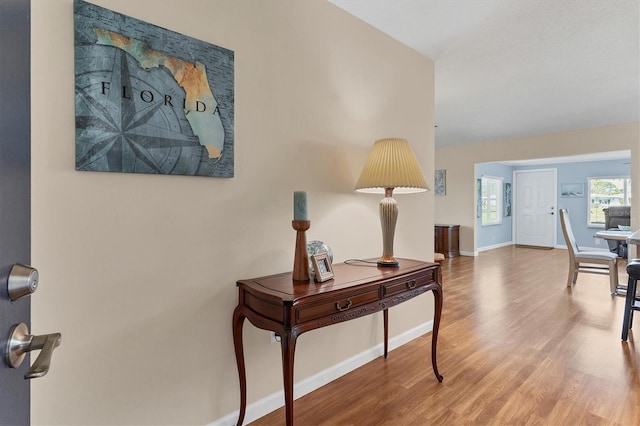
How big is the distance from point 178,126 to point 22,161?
977mm

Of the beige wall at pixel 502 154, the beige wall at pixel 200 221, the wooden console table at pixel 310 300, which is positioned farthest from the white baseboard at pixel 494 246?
the wooden console table at pixel 310 300

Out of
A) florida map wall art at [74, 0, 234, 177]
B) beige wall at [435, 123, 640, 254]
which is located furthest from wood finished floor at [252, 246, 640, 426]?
beige wall at [435, 123, 640, 254]

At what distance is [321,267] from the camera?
1730 mm

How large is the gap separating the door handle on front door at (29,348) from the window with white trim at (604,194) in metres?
9.99

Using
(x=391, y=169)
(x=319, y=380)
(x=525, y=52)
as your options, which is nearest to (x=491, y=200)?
(x=525, y=52)

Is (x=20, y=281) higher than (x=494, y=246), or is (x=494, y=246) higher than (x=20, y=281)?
(x=20, y=281)

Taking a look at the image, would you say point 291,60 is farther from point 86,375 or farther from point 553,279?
point 553,279

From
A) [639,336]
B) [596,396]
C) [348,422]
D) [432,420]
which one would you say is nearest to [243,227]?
[348,422]

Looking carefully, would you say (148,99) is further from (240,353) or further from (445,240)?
(445,240)

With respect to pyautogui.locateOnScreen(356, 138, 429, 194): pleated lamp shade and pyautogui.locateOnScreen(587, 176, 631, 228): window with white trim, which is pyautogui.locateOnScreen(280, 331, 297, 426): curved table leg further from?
pyautogui.locateOnScreen(587, 176, 631, 228): window with white trim

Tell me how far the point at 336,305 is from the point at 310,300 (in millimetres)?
173

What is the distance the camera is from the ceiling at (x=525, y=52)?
233cm

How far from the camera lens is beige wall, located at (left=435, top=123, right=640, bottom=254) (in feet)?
17.3

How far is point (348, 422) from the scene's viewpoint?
5.86 ft
